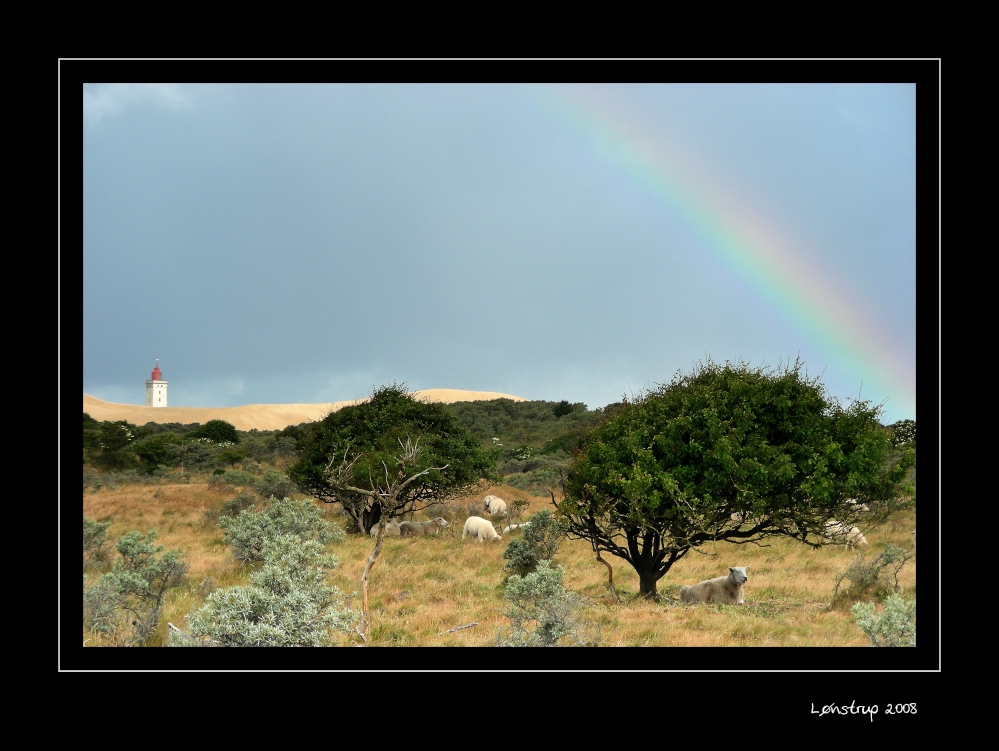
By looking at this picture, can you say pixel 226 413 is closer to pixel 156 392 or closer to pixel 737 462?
pixel 156 392

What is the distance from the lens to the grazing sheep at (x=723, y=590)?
1509 centimetres

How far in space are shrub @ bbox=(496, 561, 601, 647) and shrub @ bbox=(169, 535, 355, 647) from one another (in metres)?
2.55

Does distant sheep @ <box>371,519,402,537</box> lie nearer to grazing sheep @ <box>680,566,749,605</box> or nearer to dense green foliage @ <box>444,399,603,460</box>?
grazing sheep @ <box>680,566,749,605</box>

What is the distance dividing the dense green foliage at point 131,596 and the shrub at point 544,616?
18.8 ft

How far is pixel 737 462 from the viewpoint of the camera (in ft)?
44.5

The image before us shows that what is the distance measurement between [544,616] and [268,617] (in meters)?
3.93

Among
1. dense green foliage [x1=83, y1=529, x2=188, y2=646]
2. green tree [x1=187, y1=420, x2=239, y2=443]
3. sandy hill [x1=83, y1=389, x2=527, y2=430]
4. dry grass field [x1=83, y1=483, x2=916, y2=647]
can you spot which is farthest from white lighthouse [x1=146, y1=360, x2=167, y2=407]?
dense green foliage [x1=83, y1=529, x2=188, y2=646]

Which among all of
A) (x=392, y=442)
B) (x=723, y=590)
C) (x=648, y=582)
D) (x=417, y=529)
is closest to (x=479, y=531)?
(x=417, y=529)
